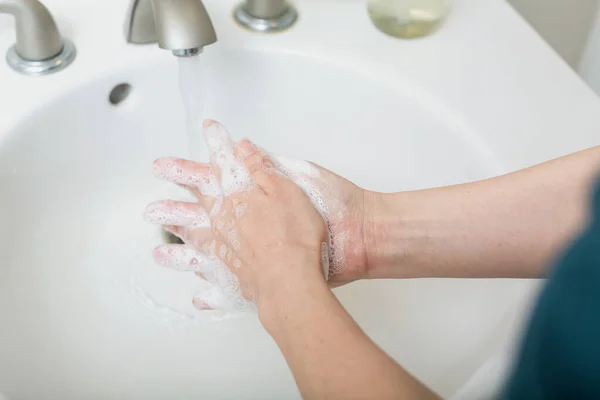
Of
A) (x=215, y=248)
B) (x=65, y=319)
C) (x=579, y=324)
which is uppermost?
(x=579, y=324)

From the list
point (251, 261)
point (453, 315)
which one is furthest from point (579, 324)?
point (453, 315)

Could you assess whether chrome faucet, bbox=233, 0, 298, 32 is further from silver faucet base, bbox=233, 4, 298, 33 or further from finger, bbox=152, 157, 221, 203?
finger, bbox=152, 157, 221, 203

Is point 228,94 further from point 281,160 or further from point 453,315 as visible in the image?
point 453,315

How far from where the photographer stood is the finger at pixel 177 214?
52cm

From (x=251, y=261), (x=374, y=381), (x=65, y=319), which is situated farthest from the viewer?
(x=65, y=319)

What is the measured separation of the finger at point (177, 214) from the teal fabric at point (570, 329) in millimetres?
376

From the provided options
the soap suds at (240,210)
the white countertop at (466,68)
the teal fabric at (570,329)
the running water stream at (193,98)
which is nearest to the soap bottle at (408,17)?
the white countertop at (466,68)

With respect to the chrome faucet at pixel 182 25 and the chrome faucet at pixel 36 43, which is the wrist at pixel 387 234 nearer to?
the chrome faucet at pixel 182 25

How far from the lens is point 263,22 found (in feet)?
2.15

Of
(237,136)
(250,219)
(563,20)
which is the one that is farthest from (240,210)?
(563,20)

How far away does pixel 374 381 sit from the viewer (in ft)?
1.02

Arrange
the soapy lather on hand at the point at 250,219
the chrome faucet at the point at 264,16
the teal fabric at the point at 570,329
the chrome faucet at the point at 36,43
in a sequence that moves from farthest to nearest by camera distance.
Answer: the chrome faucet at the point at 264,16, the chrome faucet at the point at 36,43, the soapy lather on hand at the point at 250,219, the teal fabric at the point at 570,329

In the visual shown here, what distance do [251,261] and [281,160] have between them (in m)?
0.11

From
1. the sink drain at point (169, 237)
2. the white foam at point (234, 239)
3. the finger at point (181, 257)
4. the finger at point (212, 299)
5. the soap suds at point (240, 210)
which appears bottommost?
the sink drain at point (169, 237)
